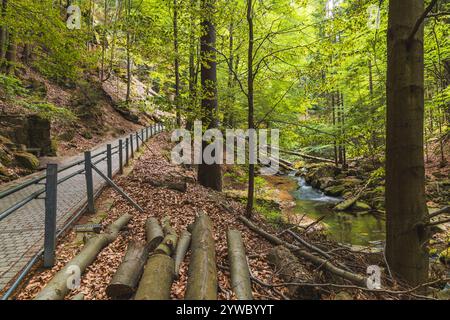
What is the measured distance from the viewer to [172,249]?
13.5 feet

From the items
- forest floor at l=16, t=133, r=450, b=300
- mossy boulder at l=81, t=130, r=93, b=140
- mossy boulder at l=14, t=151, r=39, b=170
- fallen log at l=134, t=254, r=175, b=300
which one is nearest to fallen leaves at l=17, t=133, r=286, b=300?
forest floor at l=16, t=133, r=450, b=300

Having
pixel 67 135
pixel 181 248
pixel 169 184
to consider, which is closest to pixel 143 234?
pixel 181 248

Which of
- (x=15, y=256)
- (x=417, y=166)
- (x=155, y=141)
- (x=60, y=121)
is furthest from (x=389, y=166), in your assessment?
(x=60, y=121)

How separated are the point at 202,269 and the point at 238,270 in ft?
1.82

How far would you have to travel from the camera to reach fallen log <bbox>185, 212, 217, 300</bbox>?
10.2ft

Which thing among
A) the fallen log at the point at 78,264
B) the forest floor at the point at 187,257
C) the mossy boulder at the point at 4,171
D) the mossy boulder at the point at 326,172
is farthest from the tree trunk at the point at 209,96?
the mossy boulder at the point at 326,172

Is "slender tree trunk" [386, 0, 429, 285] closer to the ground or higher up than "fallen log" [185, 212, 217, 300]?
higher up

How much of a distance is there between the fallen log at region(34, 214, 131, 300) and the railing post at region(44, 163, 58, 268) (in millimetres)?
374

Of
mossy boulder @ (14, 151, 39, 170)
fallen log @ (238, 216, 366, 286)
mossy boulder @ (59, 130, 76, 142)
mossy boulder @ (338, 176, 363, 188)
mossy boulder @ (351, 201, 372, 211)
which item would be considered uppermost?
mossy boulder @ (59, 130, 76, 142)

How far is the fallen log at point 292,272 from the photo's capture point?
11.7 feet

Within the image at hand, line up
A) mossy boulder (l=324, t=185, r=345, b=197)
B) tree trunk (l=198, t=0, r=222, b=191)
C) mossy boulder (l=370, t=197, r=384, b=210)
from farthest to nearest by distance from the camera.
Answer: mossy boulder (l=324, t=185, r=345, b=197)
mossy boulder (l=370, t=197, r=384, b=210)
tree trunk (l=198, t=0, r=222, b=191)

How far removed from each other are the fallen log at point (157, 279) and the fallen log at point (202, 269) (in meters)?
0.24

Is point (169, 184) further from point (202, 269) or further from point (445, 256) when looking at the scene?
point (445, 256)

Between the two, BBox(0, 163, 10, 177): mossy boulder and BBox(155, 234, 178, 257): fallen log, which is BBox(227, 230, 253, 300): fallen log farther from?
BBox(0, 163, 10, 177): mossy boulder
